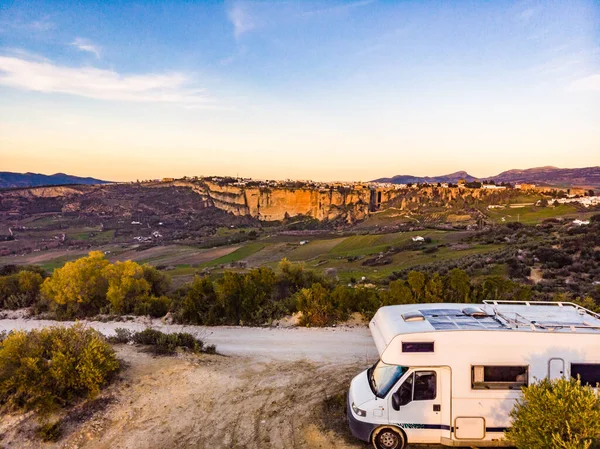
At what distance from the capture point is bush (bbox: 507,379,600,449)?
4875 millimetres

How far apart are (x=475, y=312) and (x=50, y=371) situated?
9.76 meters

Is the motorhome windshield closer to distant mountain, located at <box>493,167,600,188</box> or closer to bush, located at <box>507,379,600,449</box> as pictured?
bush, located at <box>507,379,600,449</box>

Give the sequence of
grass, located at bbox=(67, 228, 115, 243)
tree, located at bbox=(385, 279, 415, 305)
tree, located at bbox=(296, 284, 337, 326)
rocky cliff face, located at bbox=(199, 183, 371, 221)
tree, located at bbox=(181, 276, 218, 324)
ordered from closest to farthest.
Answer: tree, located at bbox=(385, 279, 415, 305)
tree, located at bbox=(296, 284, 337, 326)
tree, located at bbox=(181, 276, 218, 324)
grass, located at bbox=(67, 228, 115, 243)
rocky cliff face, located at bbox=(199, 183, 371, 221)

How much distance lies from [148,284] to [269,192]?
122312mm

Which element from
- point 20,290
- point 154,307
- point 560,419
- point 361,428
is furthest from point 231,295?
point 20,290

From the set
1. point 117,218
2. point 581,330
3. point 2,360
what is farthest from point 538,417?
point 117,218

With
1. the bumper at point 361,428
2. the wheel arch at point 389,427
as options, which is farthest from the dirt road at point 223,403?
the wheel arch at point 389,427

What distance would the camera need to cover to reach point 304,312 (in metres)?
16.4

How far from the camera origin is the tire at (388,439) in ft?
23.2

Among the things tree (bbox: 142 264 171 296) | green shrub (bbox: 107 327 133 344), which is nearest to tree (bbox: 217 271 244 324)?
green shrub (bbox: 107 327 133 344)

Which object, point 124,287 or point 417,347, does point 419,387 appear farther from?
point 124,287

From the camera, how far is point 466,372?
673cm

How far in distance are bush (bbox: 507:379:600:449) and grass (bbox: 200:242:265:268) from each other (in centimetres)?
5275

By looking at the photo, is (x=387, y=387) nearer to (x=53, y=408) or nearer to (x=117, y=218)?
(x=53, y=408)
